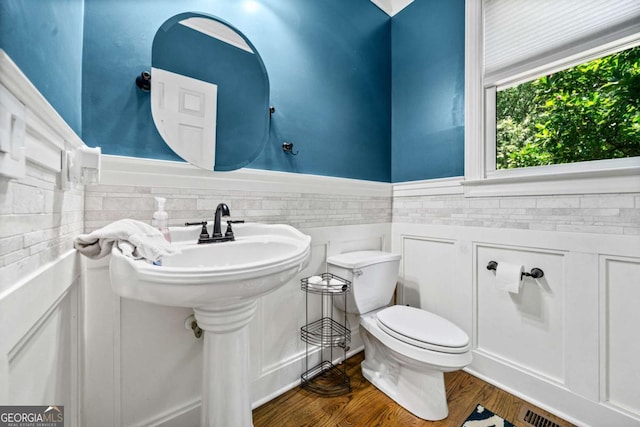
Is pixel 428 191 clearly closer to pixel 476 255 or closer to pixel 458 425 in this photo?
pixel 476 255

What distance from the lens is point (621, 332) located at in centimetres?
110

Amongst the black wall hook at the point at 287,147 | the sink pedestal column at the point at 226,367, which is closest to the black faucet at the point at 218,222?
the sink pedestal column at the point at 226,367

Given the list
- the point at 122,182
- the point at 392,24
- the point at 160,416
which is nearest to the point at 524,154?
the point at 392,24

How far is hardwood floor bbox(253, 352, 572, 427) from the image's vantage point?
1.20 metres

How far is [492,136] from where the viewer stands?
61.0 inches

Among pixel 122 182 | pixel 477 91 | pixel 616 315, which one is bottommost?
pixel 616 315

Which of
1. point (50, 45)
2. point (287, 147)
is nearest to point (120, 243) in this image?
point (50, 45)

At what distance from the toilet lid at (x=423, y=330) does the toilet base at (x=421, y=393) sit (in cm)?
18

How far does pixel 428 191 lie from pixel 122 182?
66.4 inches

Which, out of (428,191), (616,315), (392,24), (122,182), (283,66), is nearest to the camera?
(122,182)

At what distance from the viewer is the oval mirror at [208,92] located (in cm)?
108

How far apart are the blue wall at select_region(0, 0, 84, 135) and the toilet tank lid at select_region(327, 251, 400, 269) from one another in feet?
4.09

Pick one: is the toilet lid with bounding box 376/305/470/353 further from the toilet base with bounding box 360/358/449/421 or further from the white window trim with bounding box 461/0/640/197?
the white window trim with bounding box 461/0/640/197

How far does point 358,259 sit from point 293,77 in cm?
111
